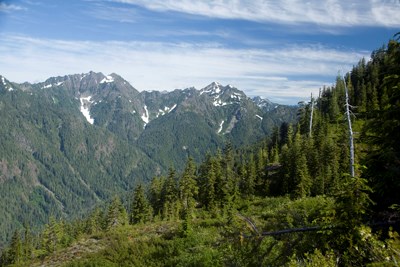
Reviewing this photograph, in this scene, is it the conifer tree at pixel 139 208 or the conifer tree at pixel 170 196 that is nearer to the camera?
the conifer tree at pixel 170 196

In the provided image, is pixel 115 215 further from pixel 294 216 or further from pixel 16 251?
pixel 294 216

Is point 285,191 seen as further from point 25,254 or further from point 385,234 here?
point 25,254

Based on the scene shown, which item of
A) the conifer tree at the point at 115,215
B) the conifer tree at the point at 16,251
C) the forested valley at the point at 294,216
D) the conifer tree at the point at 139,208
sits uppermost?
the forested valley at the point at 294,216

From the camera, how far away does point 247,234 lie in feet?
24.6

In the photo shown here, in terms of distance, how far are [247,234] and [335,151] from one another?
49984 mm

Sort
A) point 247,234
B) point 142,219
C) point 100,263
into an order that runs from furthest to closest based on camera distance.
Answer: point 142,219
point 100,263
point 247,234

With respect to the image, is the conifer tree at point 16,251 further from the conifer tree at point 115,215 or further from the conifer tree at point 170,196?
the conifer tree at point 170,196

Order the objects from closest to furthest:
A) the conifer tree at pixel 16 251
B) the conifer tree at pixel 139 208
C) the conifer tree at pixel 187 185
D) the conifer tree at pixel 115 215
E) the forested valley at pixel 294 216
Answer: the forested valley at pixel 294 216 < the conifer tree at pixel 187 185 < the conifer tree at pixel 139 208 < the conifer tree at pixel 115 215 < the conifer tree at pixel 16 251

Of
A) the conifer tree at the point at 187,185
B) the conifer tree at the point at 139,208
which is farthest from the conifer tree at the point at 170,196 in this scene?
the conifer tree at the point at 139,208

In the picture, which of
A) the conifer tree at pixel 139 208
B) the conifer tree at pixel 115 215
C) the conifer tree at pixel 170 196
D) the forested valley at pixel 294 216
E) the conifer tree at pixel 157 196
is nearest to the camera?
the forested valley at pixel 294 216

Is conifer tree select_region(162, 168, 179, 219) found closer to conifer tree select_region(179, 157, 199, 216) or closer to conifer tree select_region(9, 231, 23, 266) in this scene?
conifer tree select_region(179, 157, 199, 216)

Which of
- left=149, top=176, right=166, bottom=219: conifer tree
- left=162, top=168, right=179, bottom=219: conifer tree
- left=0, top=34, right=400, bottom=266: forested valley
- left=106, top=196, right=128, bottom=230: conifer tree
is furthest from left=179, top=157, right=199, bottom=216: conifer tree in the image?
left=106, top=196, right=128, bottom=230: conifer tree

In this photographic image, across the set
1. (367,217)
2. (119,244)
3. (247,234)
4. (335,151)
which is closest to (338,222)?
(367,217)

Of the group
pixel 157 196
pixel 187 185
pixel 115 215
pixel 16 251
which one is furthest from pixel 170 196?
pixel 16 251
